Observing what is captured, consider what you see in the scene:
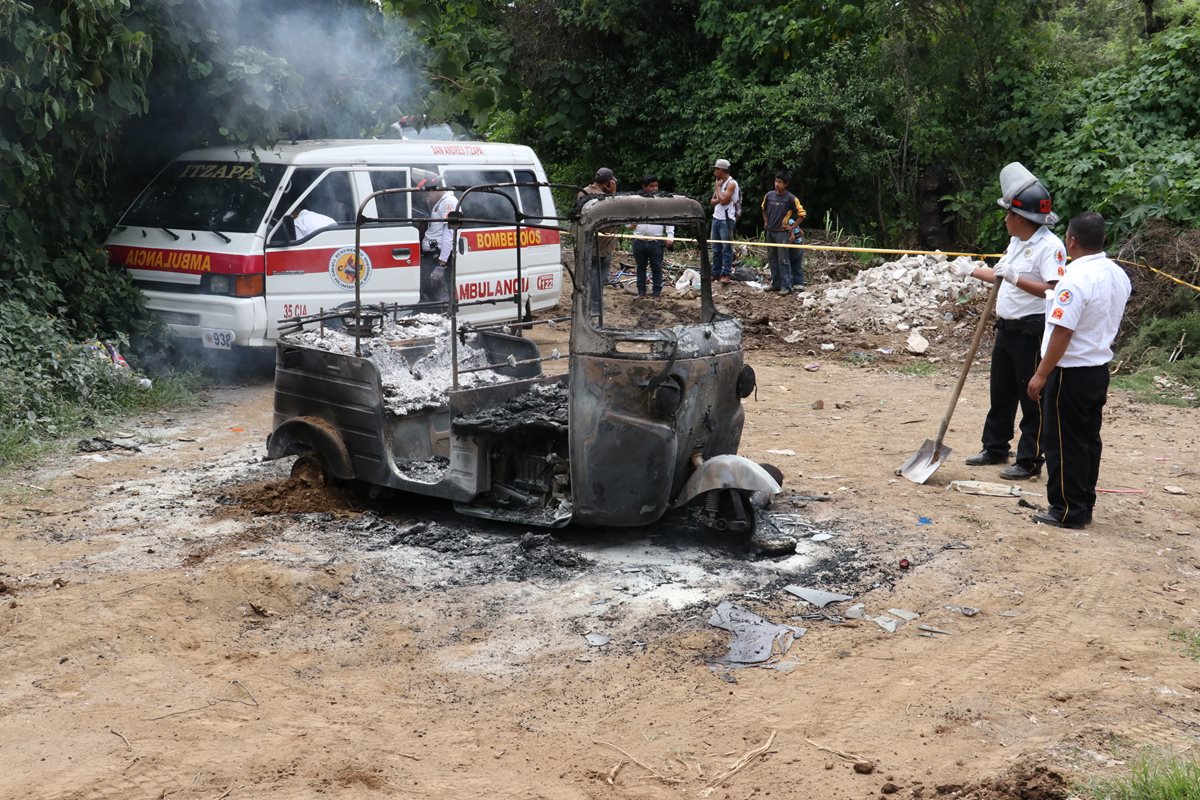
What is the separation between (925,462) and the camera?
26.8 feet

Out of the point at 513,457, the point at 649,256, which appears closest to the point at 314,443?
the point at 513,457

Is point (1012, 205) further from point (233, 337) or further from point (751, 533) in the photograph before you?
point (233, 337)

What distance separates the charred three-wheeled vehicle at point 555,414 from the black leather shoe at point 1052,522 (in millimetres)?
1898

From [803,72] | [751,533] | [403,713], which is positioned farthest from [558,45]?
[403,713]

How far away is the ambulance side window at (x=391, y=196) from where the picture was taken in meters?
11.6

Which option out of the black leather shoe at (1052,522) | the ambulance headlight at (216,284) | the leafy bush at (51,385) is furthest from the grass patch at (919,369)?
the leafy bush at (51,385)

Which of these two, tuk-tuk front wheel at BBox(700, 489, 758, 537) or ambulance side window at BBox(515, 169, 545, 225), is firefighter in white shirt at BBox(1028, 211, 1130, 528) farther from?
ambulance side window at BBox(515, 169, 545, 225)

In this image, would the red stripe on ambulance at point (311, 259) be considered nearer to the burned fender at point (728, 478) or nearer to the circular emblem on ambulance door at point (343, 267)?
the circular emblem on ambulance door at point (343, 267)

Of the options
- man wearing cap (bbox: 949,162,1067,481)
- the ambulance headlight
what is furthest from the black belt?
the ambulance headlight

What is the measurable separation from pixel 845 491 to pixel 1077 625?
242cm

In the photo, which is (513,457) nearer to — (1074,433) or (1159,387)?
(1074,433)

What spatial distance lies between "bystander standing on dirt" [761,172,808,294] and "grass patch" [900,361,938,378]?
3210 millimetres

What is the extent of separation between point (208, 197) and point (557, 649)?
7740mm

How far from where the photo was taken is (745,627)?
5.56m
